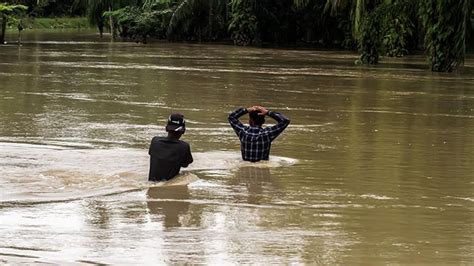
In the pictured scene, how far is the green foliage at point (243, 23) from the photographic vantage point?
2079 inches

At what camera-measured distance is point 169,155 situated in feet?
36.4

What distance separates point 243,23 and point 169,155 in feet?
138

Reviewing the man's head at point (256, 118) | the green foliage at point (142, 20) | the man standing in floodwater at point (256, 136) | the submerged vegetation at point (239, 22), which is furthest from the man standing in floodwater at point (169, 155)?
the green foliage at point (142, 20)

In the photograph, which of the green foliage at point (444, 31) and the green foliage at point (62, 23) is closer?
the green foliage at point (444, 31)

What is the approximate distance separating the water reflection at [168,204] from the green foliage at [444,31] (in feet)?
63.1

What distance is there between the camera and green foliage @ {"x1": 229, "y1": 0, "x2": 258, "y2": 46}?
52812mm

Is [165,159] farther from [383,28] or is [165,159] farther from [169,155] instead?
[383,28]

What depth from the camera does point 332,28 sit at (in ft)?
180

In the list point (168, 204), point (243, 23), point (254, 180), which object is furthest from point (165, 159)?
point (243, 23)

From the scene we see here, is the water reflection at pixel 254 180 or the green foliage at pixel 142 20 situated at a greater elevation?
the water reflection at pixel 254 180

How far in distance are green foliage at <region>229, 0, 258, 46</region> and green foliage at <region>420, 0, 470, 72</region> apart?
70.7 ft

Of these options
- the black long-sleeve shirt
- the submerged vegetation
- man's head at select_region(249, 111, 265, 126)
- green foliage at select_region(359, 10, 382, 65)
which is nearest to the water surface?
the black long-sleeve shirt

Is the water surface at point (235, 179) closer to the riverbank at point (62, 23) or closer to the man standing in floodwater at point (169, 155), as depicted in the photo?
the man standing in floodwater at point (169, 155)

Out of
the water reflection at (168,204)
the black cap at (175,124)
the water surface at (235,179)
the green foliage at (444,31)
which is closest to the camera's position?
the water surface at (235,179)
